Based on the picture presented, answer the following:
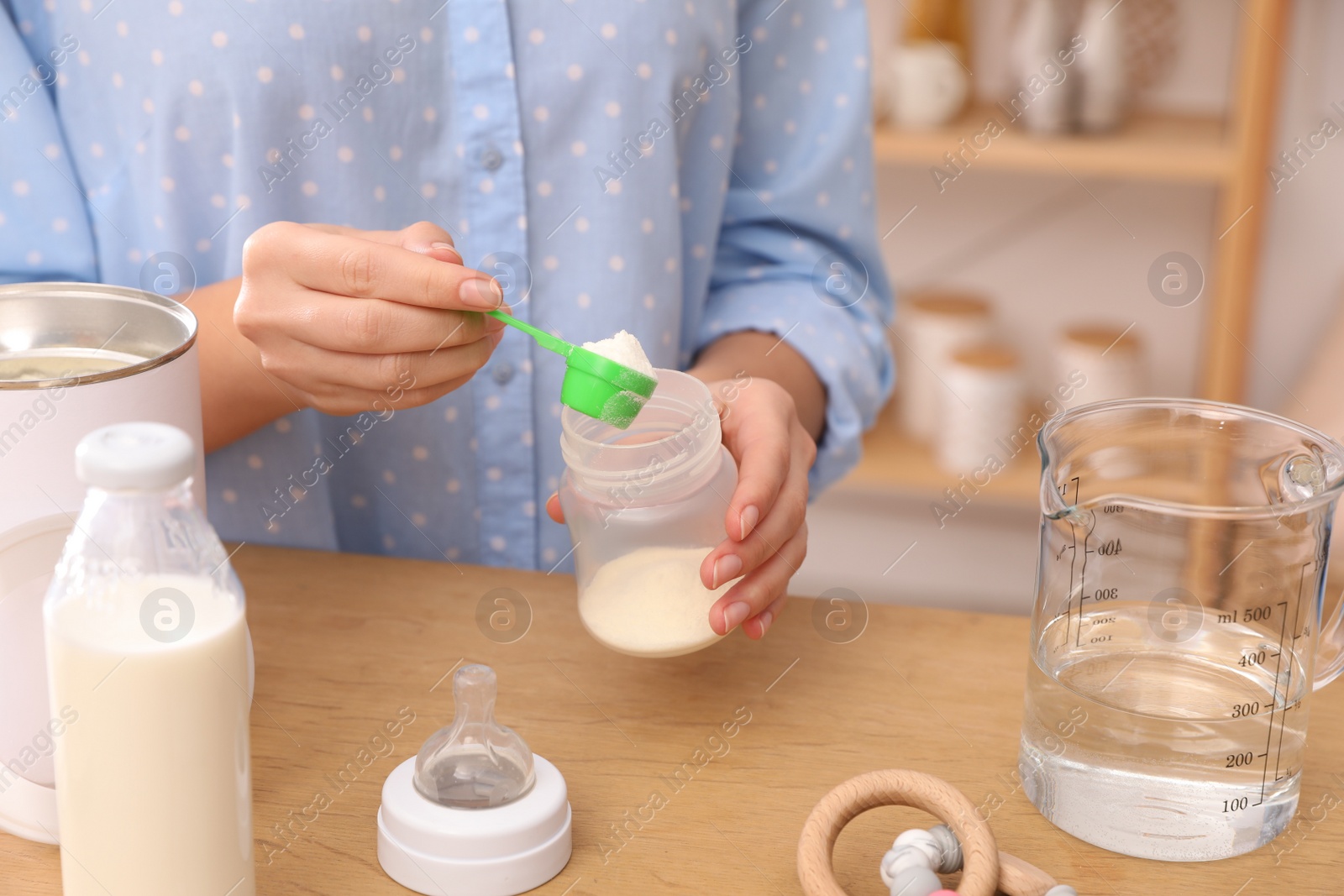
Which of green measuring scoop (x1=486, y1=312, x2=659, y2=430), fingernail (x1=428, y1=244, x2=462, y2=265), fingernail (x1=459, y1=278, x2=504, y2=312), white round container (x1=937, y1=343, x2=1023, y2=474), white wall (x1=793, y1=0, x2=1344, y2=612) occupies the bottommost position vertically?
white round container (x1=937, y1=343, x2=1023, y2=474)

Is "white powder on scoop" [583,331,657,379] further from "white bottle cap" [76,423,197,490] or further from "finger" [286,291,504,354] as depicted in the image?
"white bottle cap" [76,423,197,490]

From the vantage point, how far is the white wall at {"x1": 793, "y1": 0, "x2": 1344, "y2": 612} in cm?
173

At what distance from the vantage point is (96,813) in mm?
456

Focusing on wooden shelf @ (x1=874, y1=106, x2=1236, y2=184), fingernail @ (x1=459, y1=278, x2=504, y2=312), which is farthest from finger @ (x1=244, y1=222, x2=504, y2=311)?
wooden shelf @ (x1=874, y1=106, x2=1236, y2=184)

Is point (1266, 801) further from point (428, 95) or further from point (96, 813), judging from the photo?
point (428, 95)

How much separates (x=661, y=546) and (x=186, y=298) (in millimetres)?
367

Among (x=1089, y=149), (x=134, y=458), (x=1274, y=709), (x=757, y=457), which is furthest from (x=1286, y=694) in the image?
(x=1089, y=149)

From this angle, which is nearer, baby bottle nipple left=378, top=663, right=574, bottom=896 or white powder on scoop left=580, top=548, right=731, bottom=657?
baby bottle nipple left=378, top=663, right=574, bottom=896

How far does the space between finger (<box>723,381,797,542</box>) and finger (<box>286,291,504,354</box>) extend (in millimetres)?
170

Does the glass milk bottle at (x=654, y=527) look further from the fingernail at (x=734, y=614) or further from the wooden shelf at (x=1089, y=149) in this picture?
the wooden shelf at (x=1089, y=149)

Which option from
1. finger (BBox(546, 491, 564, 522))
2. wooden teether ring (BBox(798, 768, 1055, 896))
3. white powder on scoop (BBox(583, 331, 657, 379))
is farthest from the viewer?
finger (BBox(546, 491, 564, 522))

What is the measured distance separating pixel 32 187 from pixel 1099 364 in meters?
1.39

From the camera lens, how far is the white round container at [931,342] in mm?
1819

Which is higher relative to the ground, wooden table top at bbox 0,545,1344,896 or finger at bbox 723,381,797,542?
finger at bbox 723,381,797,542
